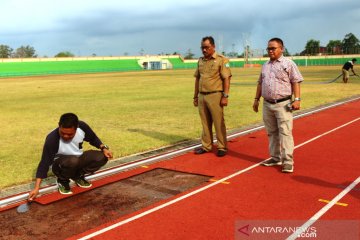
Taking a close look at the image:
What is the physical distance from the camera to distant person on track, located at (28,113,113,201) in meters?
4.71

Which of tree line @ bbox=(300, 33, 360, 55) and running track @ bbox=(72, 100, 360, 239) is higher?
tree line @ bbox=(300, 33, 360, 55)

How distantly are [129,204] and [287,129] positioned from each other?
2638 mm

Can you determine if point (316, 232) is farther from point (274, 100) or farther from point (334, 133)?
point (334, 133)

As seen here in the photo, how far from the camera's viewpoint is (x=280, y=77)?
5.61 m

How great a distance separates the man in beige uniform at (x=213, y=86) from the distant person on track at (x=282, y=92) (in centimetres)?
94

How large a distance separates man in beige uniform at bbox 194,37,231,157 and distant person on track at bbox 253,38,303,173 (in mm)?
939

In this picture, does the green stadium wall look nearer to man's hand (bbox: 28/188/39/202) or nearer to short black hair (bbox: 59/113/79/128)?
man's hand (bbox: 28/188/39/202)

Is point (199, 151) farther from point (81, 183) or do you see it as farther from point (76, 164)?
point (76, 164)

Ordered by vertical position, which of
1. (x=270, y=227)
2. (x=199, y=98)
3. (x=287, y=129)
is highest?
(x=199, y=98)

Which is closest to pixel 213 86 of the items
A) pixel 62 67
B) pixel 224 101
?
pixel 224 101

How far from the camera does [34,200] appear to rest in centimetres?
489

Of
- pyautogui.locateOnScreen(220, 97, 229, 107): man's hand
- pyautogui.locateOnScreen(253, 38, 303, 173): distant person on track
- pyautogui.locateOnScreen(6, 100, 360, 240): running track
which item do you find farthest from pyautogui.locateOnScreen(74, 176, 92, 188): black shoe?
pyautogui.locateOnScreen(253, 38, 303, 173): distant person on track

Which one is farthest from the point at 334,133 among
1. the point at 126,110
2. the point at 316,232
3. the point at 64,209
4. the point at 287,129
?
the point at 126,110

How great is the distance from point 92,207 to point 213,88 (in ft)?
10.2
